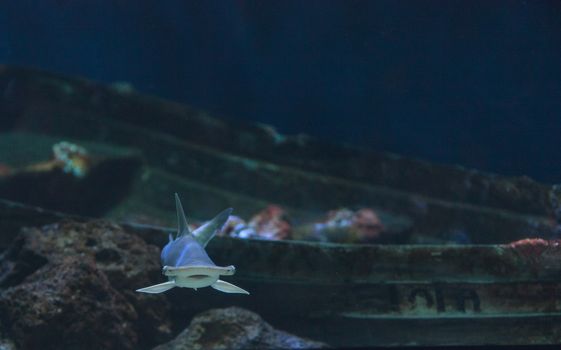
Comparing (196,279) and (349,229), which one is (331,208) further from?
(196,279)

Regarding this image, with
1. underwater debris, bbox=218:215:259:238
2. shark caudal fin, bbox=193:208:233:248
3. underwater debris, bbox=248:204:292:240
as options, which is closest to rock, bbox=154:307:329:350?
shark caudal fin, bbox=193:208:233:248

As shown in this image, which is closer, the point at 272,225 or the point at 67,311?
the point at 67,311

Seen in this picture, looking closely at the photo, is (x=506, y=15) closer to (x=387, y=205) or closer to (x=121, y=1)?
(x=387, y=205)

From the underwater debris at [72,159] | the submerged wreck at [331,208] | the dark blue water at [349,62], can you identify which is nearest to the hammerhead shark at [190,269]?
the submerged wreck at [331,208]

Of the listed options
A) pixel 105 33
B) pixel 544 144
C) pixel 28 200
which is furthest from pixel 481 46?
pixel 105 33

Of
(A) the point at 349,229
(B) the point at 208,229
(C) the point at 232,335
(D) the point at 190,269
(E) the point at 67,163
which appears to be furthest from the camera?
(E) the point at 67,163

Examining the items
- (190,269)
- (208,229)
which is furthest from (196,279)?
(208,229)
